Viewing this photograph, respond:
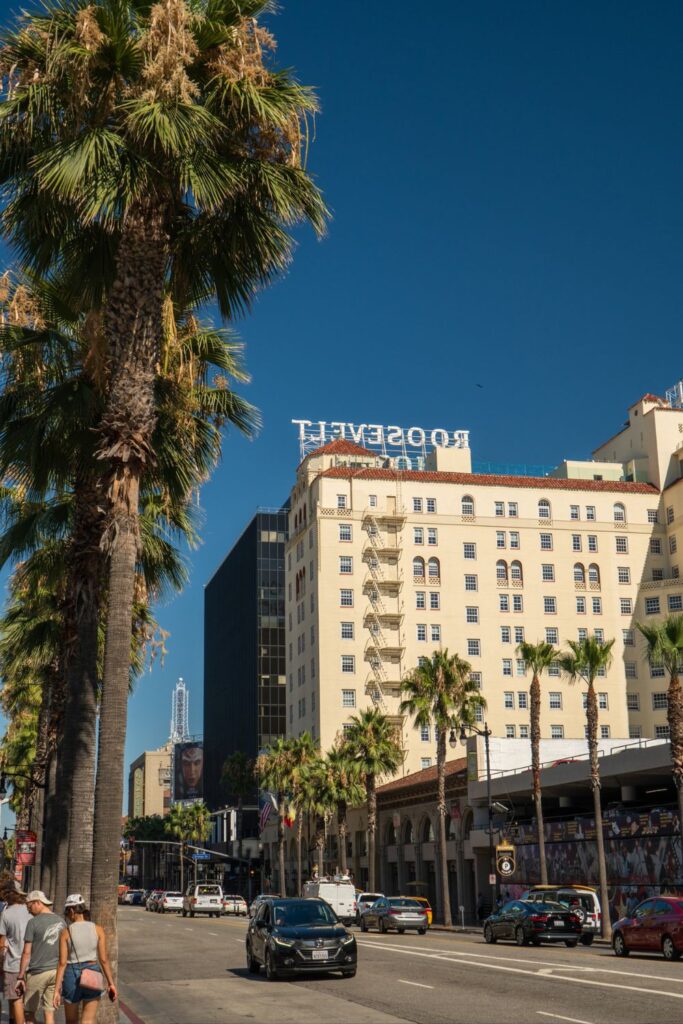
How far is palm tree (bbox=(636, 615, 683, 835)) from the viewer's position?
129ft

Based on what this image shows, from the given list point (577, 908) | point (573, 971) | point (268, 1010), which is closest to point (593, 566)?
point (577, 908)

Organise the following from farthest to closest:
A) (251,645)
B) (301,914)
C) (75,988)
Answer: (251,645) < (301,914) < (75,988)

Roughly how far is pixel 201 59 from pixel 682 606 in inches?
3622

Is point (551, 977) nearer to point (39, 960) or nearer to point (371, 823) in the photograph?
point (39, 960)

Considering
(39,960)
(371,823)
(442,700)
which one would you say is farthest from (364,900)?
(39,960)

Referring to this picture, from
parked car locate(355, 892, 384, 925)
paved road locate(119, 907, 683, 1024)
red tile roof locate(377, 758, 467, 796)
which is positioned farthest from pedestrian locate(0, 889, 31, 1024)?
red tile roof locate(377, 758, 467, 796)

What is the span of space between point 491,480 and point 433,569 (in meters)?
10.1

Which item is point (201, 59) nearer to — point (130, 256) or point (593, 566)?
point (130, 256)

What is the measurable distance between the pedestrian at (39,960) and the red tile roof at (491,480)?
299 ft

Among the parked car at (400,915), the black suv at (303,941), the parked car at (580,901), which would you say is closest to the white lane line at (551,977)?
the black suv at (303,941)

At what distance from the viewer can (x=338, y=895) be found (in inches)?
2154

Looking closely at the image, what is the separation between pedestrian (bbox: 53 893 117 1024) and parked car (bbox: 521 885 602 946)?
27148 mm

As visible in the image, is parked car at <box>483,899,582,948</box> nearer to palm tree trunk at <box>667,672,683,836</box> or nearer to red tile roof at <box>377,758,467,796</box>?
palm tree trunk at <box>667,672,683,836</box>

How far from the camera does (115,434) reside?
15320 millimetres
